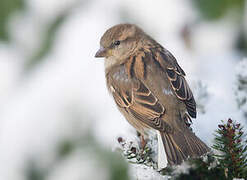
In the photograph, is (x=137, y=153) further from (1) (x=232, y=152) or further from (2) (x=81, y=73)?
(2) (x=81, y=73)

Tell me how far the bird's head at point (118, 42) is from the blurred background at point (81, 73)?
492mm

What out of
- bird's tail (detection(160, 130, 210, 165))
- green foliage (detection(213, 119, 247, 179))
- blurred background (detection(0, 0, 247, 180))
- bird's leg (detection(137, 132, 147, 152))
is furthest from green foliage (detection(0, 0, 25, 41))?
green foliage (detection(213, 119, 247, 179))

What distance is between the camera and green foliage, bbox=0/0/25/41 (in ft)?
15.1

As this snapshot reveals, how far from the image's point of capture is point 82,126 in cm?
366

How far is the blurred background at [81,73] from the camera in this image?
348 centimetres

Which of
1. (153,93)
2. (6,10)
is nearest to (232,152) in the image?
(153,93)

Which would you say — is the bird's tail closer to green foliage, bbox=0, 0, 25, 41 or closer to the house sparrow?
the house sparrow

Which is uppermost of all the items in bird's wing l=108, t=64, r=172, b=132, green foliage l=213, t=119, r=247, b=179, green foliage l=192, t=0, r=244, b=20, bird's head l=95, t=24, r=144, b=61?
green foliage l=192, t=0, r=244, b=20

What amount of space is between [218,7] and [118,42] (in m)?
1.66

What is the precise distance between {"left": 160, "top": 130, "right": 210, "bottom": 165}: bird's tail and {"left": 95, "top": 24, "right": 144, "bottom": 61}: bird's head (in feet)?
2.62

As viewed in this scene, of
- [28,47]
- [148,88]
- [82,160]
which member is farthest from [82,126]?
[28,47]

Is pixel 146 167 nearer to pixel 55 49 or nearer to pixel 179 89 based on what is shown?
pixel 179 89

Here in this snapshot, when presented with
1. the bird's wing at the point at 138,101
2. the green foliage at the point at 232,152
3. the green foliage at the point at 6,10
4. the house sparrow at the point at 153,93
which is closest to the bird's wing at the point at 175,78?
the house sparrow at the point at 153,93

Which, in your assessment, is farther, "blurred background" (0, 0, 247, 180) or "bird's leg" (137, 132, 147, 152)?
"blurred background" (0, 0, 247, 180)
